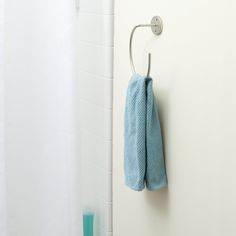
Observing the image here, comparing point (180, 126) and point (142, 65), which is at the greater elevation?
point (142, 65)

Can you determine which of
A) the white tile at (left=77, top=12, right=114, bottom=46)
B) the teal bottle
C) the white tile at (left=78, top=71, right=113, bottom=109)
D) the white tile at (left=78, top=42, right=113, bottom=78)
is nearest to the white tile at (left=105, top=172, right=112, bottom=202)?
the teal bottle

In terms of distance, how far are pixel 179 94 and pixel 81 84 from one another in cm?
→ 55

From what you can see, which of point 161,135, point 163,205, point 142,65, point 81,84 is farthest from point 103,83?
point 163,205

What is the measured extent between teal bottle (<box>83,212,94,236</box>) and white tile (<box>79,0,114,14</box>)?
0.76 m

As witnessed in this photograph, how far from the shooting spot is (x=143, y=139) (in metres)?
1.51

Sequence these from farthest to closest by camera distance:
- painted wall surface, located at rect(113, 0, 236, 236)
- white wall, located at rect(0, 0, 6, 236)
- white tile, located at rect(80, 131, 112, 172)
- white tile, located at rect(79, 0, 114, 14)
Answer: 1. white tile, located at rect(80, 131, 112, 172)
2. white tile, located at rect(79, 0, 114, 14)
3. white wall, located at rect(0, 0, 6, 236)
4. painted wall surface, located at rect(113, 0, 236, 236)

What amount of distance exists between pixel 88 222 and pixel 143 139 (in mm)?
613

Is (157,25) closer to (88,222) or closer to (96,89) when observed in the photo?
(96,89)

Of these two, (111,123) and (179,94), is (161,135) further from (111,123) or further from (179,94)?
(111,123)

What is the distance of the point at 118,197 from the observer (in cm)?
187

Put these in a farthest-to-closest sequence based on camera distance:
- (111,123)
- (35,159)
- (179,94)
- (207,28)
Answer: (111,123)
(35,159)
(179,94)
(207,28)

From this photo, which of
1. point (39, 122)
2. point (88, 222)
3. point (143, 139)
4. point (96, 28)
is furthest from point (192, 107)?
point (88, 222)

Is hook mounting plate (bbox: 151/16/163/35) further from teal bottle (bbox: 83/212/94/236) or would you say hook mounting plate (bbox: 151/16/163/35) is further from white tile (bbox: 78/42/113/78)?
teal bottle (bbox: 83/212/94/236)

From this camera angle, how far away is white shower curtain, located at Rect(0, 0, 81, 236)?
1.49 m
